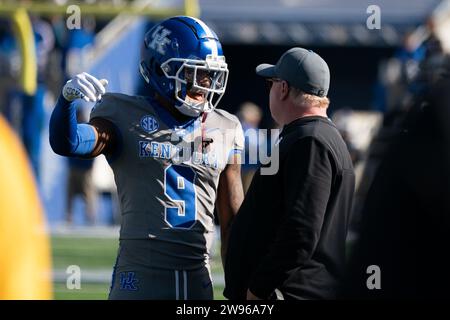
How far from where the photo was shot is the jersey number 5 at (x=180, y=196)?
378 centimetres

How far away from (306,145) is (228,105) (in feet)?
47.1

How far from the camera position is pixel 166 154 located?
149 inches

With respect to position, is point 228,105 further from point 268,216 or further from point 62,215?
point 268,216

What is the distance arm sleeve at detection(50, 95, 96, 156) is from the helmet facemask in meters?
0.41

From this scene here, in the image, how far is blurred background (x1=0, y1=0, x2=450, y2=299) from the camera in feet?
37.5

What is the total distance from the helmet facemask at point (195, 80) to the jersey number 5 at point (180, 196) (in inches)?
9.1

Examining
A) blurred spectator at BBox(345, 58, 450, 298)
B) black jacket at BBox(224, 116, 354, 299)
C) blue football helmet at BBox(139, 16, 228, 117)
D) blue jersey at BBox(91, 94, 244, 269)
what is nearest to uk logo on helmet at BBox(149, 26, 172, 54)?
blue football helmet at BBox(139, 16, 228, 117)

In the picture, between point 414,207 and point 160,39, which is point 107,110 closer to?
point 160,39

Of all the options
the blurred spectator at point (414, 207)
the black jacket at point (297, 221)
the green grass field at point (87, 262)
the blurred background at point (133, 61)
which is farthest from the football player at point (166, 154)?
the blurred background at point (133, 61)

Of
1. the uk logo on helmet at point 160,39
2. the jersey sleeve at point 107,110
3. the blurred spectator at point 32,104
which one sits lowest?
the jersey sleeve at point 107,110

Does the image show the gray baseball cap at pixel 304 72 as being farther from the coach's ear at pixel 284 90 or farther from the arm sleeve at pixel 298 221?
the arm sleeve at pixel 298 221

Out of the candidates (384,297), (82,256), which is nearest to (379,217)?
(384,297)

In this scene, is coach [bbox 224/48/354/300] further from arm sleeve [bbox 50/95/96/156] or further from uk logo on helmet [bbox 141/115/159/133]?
arm sleeve [bbox 50/95/96/156]

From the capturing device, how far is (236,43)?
1741cm
